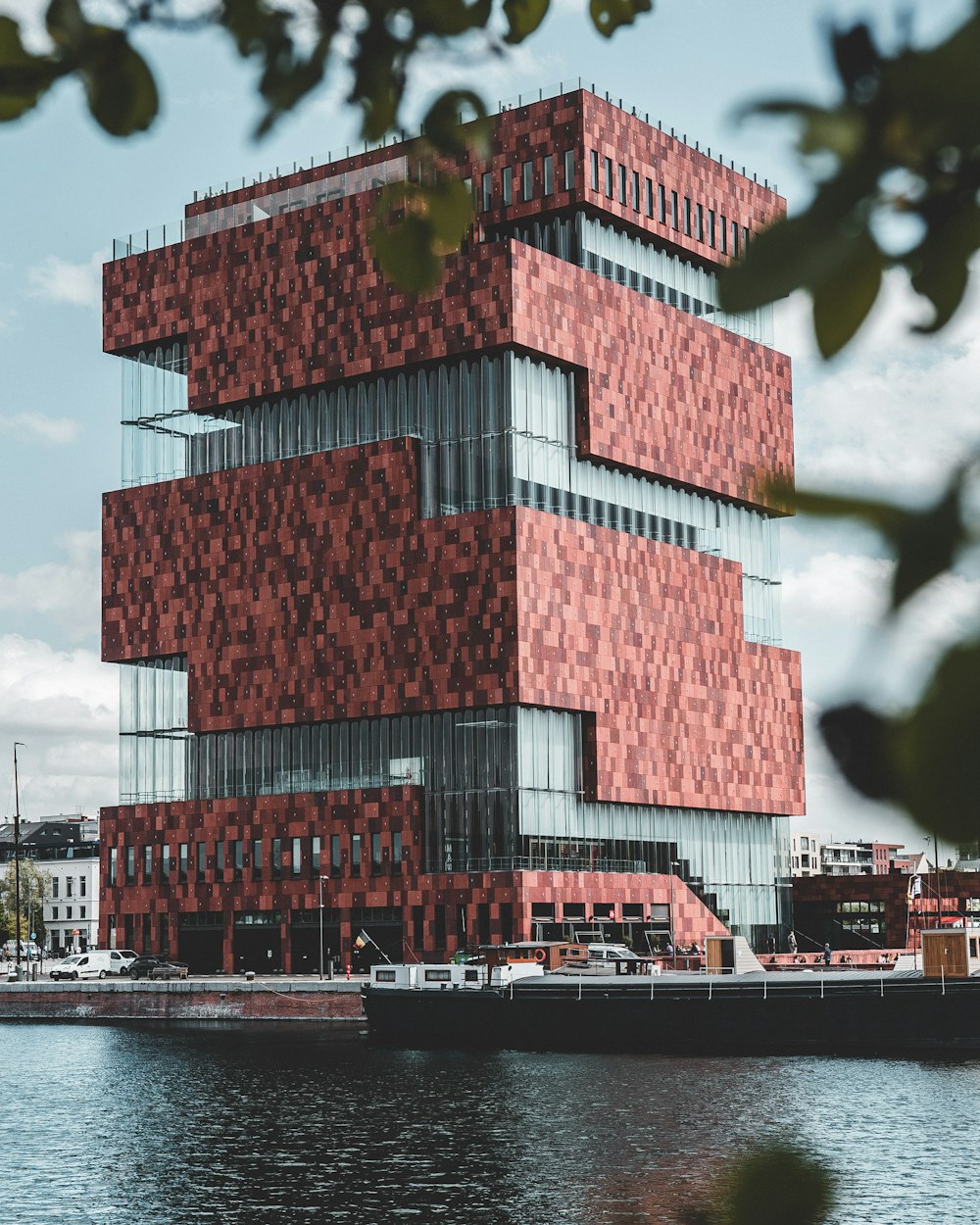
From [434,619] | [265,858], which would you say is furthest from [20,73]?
[265,858]

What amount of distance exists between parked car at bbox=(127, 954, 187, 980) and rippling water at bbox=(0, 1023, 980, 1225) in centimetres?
2814

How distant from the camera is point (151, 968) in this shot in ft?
303

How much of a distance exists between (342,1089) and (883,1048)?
754 inches

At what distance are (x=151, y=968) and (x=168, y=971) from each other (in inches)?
40.8

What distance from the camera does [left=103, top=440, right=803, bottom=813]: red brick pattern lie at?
3499 inches

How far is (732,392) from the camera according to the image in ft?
340

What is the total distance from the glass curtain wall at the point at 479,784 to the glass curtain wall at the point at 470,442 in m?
11.4

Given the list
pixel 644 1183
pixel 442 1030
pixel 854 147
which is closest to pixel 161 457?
pixel 442 1030

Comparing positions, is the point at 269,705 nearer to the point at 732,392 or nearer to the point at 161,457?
the point at 161,457

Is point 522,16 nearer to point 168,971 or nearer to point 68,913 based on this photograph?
point 168,971

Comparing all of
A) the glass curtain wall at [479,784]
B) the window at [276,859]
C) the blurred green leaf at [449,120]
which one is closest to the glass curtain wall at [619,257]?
the glass curtain wall at [479,784]

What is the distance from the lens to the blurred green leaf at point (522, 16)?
271 centimetres

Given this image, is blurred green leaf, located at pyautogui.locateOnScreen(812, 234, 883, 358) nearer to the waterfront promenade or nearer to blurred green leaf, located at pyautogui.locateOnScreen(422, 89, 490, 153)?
blurred green leaf, located at pyautogui.locateOnScreen(422, 89, 490, 153)

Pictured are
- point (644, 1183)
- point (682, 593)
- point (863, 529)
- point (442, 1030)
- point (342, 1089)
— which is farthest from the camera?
point (682, 593)
